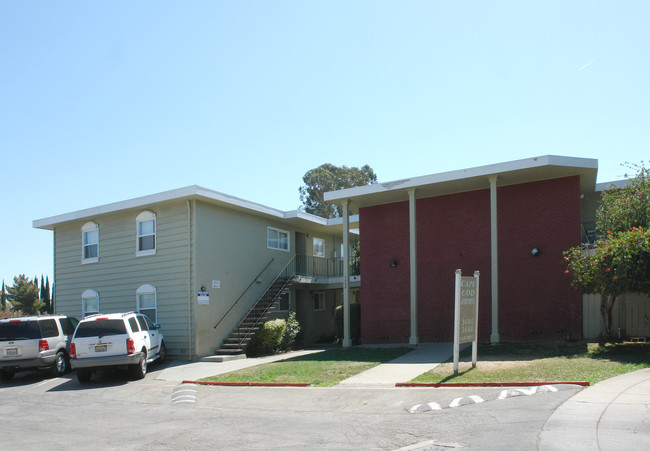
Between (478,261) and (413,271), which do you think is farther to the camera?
(478,261)

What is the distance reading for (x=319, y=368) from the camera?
47.3 feet

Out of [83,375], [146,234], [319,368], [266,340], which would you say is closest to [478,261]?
[319,368]

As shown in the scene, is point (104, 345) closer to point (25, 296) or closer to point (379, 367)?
point (379, 367)

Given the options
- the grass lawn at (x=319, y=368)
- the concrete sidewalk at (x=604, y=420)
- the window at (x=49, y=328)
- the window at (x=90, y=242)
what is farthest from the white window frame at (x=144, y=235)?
the concrete sidewalk at (x=604, y=420)

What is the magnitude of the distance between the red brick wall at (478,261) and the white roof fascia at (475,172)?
1.19 meters

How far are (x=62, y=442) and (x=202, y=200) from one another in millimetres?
11811

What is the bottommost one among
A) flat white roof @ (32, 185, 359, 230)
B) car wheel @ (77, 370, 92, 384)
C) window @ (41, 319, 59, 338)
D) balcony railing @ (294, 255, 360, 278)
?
car wheel @ (77, 370, 92, 384)

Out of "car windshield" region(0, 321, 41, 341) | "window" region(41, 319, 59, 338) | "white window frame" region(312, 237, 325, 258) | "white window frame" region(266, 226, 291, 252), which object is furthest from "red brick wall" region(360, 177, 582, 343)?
"car windshield" region(0, 321, 41, 341)

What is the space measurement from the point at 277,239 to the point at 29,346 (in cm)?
1086

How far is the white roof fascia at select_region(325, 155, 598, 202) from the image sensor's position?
620 inches

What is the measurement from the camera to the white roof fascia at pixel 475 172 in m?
15.8

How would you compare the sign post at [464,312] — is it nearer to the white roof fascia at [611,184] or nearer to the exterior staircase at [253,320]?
the white roof fascia at [611,184]

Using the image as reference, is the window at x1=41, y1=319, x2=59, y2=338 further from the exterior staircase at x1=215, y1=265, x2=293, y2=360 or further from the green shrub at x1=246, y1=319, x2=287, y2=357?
the green shrub at x1=246, y1=319, x2=287, y2=357

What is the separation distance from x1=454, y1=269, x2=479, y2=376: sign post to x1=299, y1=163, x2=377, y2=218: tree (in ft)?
126
